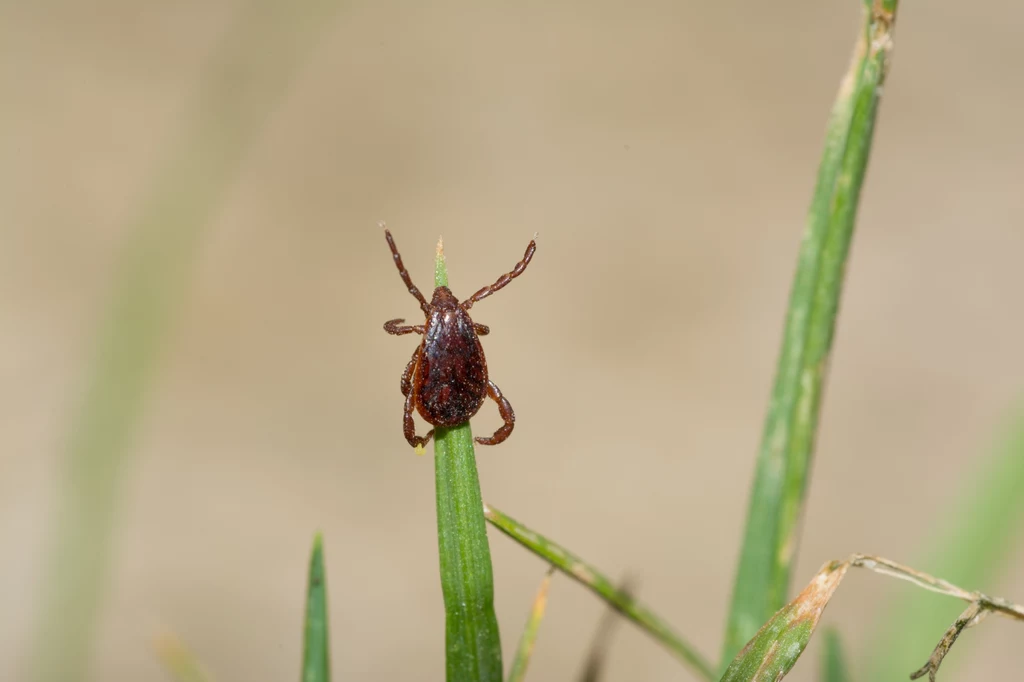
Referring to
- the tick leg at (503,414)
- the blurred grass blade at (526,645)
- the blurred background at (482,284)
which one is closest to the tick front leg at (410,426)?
the tick leg at (503,414)

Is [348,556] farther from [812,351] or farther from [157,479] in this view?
[812,351]

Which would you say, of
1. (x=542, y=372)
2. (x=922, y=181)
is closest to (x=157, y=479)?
(x=542, y=372)

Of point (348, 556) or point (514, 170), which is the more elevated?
point (514, 170)

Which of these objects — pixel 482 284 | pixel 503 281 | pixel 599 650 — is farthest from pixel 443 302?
pixel 482 284

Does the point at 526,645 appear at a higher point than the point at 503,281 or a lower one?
lower

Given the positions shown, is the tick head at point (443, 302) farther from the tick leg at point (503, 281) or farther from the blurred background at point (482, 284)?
the blurred background at point (482, 284)

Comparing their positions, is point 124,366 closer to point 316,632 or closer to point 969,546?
point 316,632
